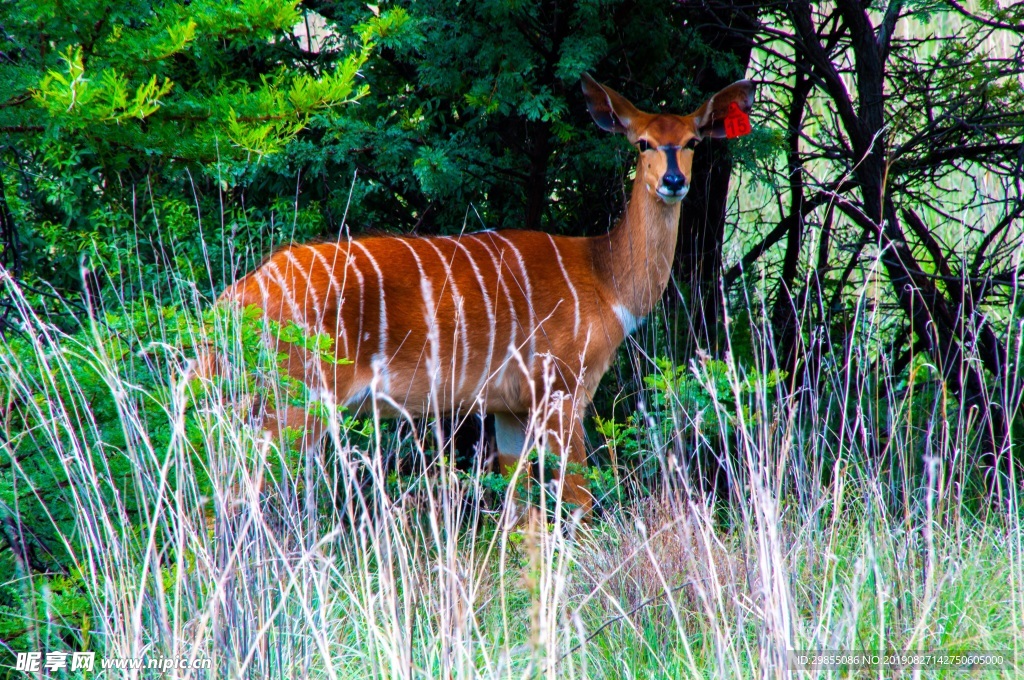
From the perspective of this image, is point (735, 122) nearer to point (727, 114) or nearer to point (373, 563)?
point (727, 114)

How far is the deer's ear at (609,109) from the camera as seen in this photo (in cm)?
447

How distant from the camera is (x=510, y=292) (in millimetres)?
4574

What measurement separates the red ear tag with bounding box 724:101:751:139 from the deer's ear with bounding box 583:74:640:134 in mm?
415

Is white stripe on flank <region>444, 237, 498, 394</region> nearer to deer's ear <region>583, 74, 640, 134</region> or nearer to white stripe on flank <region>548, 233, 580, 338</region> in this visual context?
white stripe on flank <region>548, 233, 580, 338</region>

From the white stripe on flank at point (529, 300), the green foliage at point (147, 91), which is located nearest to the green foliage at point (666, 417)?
the white stripe on flank at point (529, 300)

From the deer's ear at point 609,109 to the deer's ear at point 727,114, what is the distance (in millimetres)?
297

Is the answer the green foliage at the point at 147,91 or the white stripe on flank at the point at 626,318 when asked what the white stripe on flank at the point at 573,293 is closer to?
the white stripe on flank at the point at 626,318

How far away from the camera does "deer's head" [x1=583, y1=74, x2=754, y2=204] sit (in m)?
4.47

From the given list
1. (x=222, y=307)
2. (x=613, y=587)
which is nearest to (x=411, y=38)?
(x=222, y=307)

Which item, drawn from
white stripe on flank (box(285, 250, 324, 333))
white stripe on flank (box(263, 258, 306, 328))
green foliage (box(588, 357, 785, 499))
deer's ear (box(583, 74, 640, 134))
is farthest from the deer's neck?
white stripe on flank (box(263, 258, 306, 328))

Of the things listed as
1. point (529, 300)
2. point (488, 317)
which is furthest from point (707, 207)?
point (488, 317)

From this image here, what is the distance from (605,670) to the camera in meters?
2.71

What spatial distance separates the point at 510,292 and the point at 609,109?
3.08ft

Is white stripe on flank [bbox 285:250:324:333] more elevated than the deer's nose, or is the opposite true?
the deer's nose
